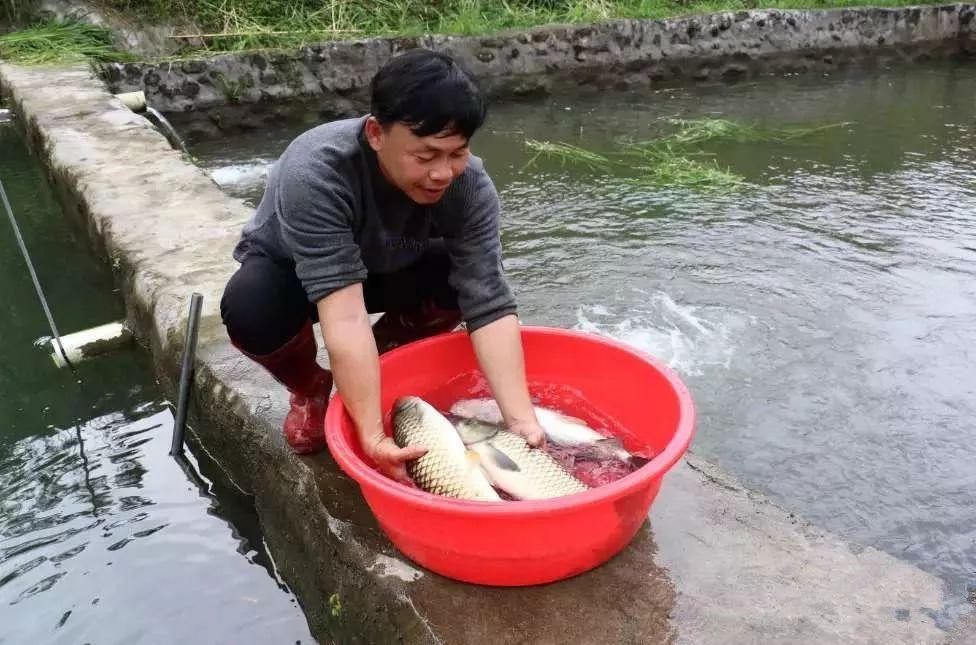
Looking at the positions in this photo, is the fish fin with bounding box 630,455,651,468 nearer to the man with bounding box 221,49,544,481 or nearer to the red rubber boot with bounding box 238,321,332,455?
the man with bounding box 221,49,544,481

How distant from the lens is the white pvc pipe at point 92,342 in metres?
3.16

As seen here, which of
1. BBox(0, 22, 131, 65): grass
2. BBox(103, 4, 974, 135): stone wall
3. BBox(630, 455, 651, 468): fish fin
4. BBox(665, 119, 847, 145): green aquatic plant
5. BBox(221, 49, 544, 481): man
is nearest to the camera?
BBox(221, 49, 544, 481): man

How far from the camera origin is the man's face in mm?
1706

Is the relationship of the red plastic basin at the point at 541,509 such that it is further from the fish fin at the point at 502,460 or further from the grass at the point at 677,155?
the grass at the point at 677,155

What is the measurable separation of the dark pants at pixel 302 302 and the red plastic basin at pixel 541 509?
200 mm

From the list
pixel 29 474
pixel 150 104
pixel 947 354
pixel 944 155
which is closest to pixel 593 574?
pixel 29 474

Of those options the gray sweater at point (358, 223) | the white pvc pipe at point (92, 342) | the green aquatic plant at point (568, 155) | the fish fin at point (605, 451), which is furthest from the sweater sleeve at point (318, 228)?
the green aquatic plant at point (568, 155)

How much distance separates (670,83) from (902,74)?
8.58 ft

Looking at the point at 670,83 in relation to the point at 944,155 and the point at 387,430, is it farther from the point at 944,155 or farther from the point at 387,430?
the point at 387,430

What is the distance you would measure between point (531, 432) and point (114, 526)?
1.25 m

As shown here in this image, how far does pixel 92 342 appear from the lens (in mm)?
3195

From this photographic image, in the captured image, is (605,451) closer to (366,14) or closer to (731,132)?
(731,132)

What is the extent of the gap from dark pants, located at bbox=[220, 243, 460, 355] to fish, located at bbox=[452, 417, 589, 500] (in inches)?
19.5

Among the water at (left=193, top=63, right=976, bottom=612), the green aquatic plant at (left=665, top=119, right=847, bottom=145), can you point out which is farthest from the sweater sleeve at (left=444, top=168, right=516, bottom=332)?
the green aquatic plant at (left=665, top=119, right=847, bottom=145)
